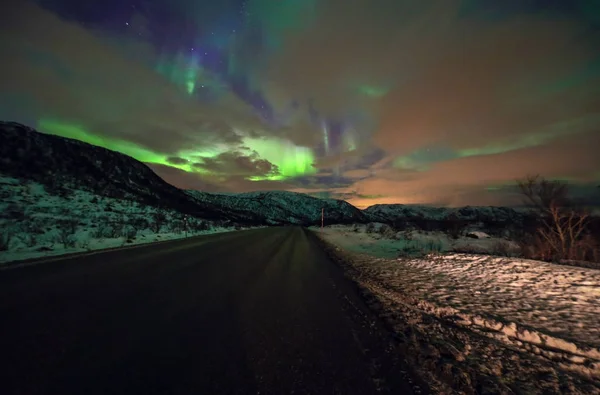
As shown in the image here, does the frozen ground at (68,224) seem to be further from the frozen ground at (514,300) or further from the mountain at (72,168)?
the frozen ground at (514,300)

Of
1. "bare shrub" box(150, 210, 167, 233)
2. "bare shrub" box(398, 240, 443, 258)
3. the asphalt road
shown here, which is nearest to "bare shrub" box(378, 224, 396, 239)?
"bare shrub" box(398, 240, 443, 258)

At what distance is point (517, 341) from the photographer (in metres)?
3.44

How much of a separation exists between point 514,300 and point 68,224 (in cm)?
2605

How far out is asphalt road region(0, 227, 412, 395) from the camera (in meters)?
2.19

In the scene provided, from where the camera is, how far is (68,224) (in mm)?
19219

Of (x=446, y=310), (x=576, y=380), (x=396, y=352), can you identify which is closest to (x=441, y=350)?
(x=396, y=352)

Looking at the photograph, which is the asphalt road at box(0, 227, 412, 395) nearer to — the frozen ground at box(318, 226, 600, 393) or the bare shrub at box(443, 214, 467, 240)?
the frozen ground at box(318, 226, 600, 393)

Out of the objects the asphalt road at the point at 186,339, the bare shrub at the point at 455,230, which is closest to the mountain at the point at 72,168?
the asphalt road at the point at 186,339

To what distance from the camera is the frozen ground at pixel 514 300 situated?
3314 millimetres

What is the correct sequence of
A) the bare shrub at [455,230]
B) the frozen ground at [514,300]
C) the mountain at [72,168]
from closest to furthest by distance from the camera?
the frozen ground at [514,300]
the bare shrub at [455,230]
the mountain at [72,168]

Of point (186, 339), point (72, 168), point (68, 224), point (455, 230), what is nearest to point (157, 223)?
point (68, 224)

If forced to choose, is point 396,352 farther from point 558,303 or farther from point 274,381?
point 558,303

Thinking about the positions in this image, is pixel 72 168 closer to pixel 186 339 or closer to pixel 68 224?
pixel 68 224

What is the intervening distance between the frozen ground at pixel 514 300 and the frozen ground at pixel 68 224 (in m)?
11.7
